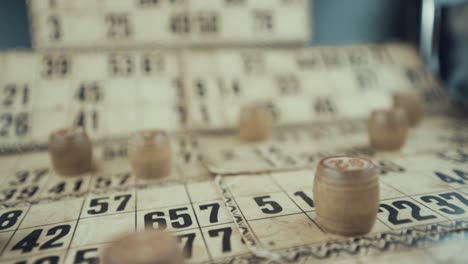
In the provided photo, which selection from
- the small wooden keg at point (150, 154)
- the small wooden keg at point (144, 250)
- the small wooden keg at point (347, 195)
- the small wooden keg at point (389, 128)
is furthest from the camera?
the small wooden keg at point (389, 128)

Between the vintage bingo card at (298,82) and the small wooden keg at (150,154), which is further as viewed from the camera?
the vintage bingo card at (298,82)

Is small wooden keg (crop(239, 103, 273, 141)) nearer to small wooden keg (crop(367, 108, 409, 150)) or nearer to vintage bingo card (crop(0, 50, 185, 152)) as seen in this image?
vintage bingo card (crop(0, 50, 185, 152))

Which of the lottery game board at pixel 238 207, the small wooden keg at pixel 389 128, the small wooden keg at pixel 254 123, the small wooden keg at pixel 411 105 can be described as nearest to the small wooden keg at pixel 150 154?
the lottery game board at pixel 238 207

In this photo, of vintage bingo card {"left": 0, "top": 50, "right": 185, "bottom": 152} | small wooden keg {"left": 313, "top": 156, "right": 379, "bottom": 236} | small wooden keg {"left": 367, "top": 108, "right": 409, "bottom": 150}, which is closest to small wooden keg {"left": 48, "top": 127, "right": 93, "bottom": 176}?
vintage bingo card {"left": 0, "top": 50, "right": 185, "bottom": 152}

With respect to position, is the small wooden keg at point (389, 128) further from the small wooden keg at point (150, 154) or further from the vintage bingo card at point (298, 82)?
the small wooden keg at point (150, 154)

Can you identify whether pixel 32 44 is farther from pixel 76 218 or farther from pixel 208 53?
pixel 76 218

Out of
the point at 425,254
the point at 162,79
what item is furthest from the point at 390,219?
the point at 162,79

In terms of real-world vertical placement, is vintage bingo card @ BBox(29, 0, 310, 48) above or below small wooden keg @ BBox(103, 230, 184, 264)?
above
